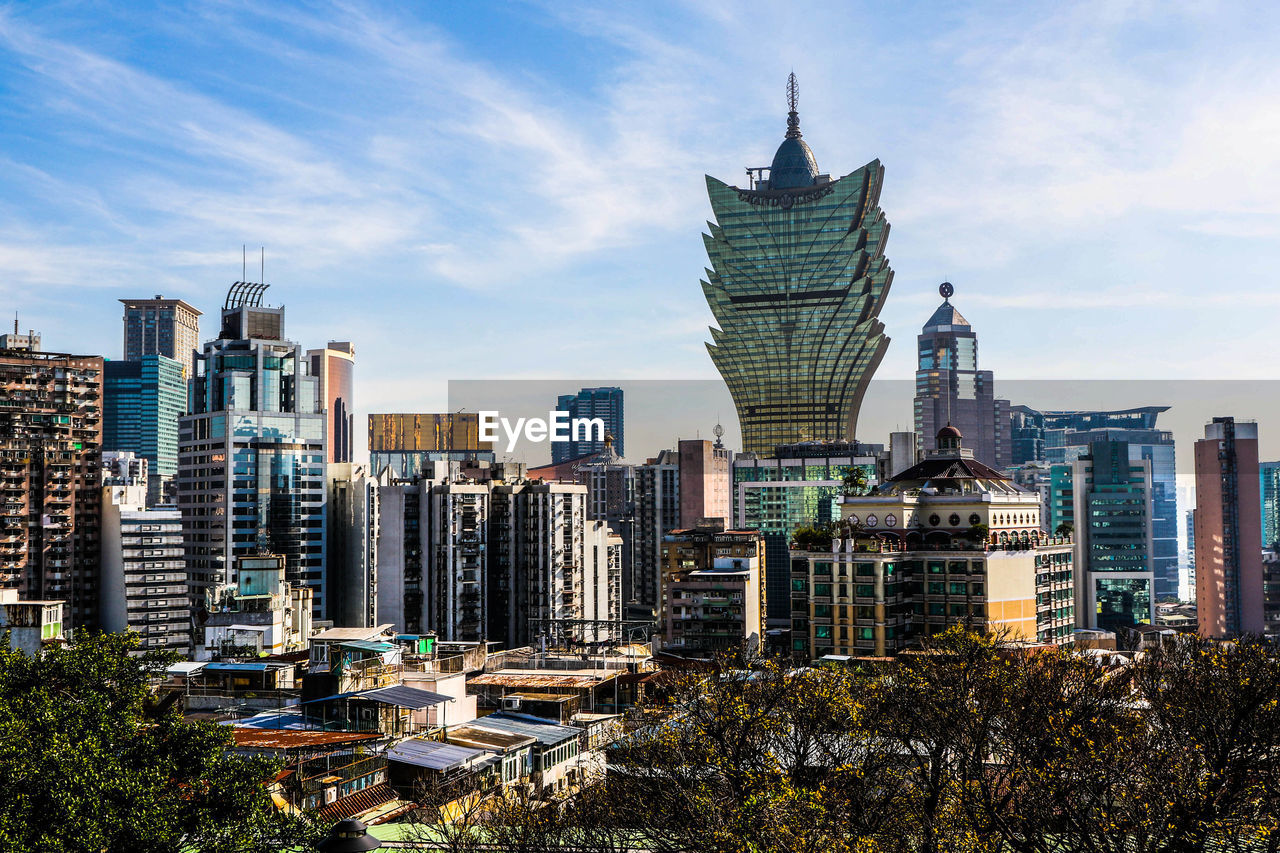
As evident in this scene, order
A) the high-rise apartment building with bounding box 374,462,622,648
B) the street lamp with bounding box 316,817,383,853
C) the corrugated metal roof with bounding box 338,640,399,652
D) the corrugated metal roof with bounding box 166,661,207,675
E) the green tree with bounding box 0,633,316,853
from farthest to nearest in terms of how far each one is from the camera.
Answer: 1. the high-rise apartment building with bounding box 374,462,622,648
2. the corrugated metal roof with bounding box 338,640,399,652
3. the corrugated metal roof with bounding box 166,661,207,675
4. the green tree with bounding box 0,633,316,853
5. the street lamp with bounding box 316,817,383,853

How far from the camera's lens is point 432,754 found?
41531mm

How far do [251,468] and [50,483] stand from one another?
836 inches

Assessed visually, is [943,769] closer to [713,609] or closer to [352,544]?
[713,609]

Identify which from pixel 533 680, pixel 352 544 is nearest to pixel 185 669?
pixel 533 680

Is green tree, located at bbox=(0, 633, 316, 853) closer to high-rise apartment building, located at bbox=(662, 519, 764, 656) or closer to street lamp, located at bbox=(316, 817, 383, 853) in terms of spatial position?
street lamp, located at bbox=(316, 817, 383, 853)

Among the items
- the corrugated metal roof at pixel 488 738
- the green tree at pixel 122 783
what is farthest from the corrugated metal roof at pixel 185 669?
the green tree at pixel 122 783

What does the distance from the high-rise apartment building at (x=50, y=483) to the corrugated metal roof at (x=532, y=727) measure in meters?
93.5

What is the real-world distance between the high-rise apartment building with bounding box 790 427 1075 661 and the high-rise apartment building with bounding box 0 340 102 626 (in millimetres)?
80667

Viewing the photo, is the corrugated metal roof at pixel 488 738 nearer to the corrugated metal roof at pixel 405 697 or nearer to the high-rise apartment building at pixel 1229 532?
the corrugated metal roof at pixel 405 697

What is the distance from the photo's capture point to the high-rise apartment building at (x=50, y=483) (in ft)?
416

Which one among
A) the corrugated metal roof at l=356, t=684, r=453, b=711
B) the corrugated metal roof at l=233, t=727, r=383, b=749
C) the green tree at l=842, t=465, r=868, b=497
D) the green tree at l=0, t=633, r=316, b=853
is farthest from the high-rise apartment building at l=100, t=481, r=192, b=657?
the green tree at l=0, t=633, r=316, b=853

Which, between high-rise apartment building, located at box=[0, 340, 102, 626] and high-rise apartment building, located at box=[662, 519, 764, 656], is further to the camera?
high-rise apartment building, located at box=[0, 340, 102, 626]

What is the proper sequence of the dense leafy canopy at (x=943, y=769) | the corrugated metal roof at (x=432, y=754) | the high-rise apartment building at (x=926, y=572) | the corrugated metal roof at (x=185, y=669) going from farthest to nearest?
the high-rise apartment building at (x=926, y=572) → the corrugated metal roof at (x=185, y=669) → the corrugated metal roof at (x=432, y=754) → the dense leafy canopy at (x=943, y=769)

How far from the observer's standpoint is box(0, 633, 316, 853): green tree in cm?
2867
